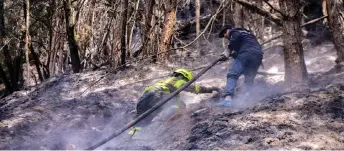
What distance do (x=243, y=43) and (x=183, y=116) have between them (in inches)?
65.9

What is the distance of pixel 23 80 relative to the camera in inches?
549

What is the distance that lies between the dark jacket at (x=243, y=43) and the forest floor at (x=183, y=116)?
79 centimetres

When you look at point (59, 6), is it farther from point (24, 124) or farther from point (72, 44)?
point (24, 124)

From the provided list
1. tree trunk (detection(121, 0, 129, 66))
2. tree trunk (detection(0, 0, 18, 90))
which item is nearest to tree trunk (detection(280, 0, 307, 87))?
tree trunk (detection(121, 0, 129, 66))

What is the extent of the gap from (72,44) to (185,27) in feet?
19.7

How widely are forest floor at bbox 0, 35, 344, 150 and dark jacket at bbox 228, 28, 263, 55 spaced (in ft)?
2.58

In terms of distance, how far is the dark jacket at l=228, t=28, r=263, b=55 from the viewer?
641 centimetres

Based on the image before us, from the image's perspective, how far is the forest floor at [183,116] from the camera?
13.4 ft

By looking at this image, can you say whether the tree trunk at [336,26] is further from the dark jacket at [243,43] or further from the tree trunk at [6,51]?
the tree trunk at [6,51]

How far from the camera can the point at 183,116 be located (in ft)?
19.1

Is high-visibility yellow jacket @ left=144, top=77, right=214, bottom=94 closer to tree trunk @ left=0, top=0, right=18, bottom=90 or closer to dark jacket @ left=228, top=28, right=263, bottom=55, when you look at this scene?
dark jacket @ left=228, top=28, right=263, bottom=55

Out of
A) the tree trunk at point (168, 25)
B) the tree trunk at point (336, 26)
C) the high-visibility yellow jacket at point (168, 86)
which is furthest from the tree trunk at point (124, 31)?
the tree trunk at point (336, 26)

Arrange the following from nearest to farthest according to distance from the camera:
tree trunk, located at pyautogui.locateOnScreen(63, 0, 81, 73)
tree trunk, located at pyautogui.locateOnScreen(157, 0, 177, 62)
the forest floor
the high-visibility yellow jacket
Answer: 1. the forest floor
2. the high-visibility yellow jacket
3. tree trunk, located at pyautogui.locateOnScreen(63, 0, 81, 73)
4. tree trunk, located at pyautogui.locateOnScreen(157, 0, 177, 62)

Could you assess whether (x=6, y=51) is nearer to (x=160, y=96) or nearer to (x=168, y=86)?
(x=168, y=86)
